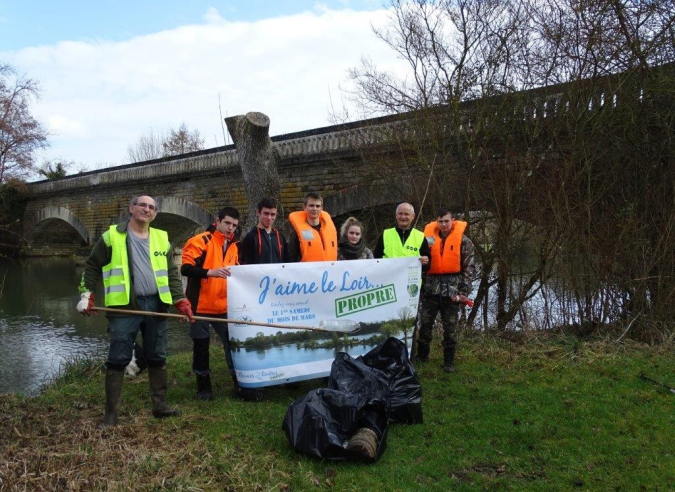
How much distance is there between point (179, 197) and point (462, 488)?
19.4 metres

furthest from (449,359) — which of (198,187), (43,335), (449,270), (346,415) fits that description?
(198,187)

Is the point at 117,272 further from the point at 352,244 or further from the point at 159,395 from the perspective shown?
the point at 352,244

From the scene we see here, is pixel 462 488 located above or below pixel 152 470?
below

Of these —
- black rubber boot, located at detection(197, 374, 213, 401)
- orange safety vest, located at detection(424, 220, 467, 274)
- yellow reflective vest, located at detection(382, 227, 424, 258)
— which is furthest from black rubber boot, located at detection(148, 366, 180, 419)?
orange safety vest, located at detection(424, 220, 467, 274)

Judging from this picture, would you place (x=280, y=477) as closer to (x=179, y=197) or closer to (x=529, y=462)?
(x=529, y=462)

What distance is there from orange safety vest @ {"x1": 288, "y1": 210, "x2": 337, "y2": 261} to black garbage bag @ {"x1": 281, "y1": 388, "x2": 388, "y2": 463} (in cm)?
191

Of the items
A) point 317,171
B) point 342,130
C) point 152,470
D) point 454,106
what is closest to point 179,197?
point 317,171

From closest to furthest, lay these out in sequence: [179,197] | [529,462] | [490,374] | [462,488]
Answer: [462,488], [529,462], [490,374], [179,197]

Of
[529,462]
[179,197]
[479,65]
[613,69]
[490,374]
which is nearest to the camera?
[529,462]

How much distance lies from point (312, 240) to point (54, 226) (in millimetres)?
36139

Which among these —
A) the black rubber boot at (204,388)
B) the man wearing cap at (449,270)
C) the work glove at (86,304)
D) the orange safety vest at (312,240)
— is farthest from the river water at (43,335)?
the man wearing cap at (449,270)

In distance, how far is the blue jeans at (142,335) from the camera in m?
4.47

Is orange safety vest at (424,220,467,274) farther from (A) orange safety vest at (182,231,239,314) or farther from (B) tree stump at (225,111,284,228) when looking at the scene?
(B) tree stump at (225,111,284,228)

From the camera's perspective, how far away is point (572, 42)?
792 cm
